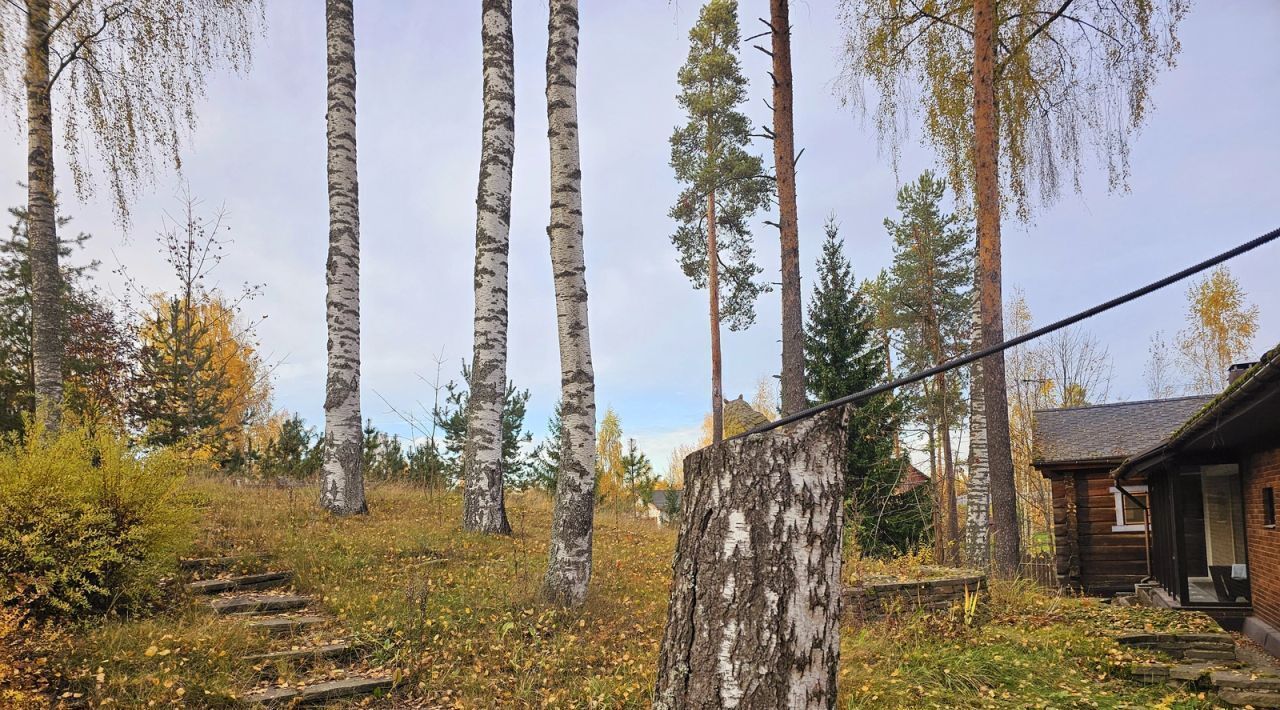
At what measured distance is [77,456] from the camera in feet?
18.0

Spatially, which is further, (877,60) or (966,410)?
(966,410)

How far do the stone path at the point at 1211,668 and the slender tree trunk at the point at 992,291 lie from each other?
243 cm

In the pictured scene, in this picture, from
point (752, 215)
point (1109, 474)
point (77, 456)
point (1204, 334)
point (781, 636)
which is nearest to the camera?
point (781, 636)

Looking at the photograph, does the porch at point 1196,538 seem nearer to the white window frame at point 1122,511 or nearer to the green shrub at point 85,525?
the white window frame at point 1122,511

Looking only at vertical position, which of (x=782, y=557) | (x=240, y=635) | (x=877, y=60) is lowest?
(x=240, y=635)

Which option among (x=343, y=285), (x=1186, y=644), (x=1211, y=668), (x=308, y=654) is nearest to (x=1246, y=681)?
(x=1211, y=668)

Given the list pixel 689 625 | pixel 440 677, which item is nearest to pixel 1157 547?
pixel 440 677

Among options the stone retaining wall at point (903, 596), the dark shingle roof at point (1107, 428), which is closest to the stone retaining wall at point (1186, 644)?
the stone retaining wall at point (903, 596)

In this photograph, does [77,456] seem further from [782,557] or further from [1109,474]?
[1109,474]

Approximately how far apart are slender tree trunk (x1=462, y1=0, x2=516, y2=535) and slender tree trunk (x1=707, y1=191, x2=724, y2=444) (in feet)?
34.5

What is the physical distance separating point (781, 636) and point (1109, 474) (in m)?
14.4

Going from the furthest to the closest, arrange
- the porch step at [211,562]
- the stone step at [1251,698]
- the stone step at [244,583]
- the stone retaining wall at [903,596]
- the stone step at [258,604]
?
the stone retaining wall at [903,596] → the porch step at [211,562] → the stone step at [244,583] → the stone step at [1251,698] → the stone step at [258,604]

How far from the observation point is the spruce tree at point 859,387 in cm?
1536

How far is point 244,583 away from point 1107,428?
1593 centimetres
